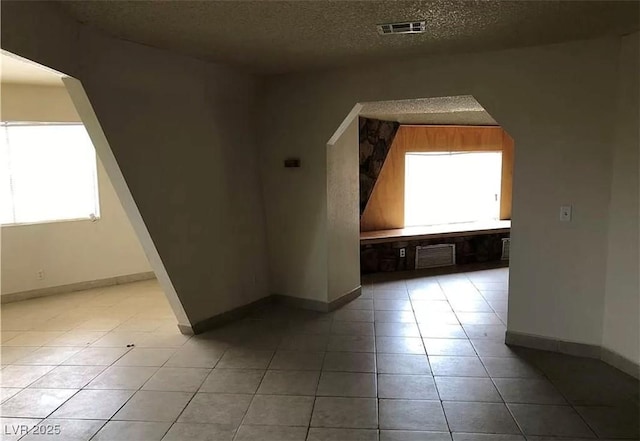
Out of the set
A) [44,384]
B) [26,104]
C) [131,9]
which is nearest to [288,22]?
[131,9]

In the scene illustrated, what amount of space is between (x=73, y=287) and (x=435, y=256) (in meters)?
4.50

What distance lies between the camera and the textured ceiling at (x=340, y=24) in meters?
2.47

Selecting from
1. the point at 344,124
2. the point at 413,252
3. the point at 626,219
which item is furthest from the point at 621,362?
the point at 413,252

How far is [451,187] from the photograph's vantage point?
707cm

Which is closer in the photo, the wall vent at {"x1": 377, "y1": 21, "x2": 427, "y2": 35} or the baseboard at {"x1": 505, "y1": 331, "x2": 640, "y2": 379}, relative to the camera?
the wall vent at {"x1": 377, "y1": 21, "x2": 427, "y2": 35}

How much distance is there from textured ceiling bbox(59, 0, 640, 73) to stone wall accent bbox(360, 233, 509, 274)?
2.96m

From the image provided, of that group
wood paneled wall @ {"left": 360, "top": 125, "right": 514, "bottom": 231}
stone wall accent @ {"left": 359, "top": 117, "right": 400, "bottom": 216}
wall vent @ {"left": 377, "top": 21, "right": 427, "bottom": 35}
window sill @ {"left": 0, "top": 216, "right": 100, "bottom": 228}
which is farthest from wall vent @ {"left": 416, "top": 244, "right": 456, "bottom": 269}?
window sill @ {"left": 0, "top": 216, "right": 100, "bottom": 228}

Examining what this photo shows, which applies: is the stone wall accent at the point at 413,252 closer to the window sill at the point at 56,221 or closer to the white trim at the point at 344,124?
the white trim at the point at 344,124

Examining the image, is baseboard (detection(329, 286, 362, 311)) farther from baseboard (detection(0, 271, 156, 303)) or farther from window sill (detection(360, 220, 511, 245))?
baseboard (detection(0, 271, 156, 303))

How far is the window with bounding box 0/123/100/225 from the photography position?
5.03 metres

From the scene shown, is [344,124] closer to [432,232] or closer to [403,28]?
[403,28]

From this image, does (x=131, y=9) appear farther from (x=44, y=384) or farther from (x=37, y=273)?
(x=37, y=273)

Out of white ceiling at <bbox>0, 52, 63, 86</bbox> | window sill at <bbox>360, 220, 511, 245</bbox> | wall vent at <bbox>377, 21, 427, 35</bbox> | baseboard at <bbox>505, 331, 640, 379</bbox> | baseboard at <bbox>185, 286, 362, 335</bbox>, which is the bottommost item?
baseboard at <bbox>505, 331, 640, 379</bbox>

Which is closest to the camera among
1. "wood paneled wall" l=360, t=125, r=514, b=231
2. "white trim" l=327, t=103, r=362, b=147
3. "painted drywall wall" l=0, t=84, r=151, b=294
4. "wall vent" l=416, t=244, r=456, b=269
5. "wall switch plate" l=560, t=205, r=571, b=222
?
"wall switch plate" l=560, t=205, r=571, b=222
